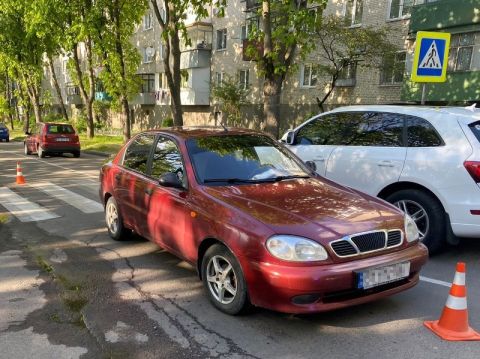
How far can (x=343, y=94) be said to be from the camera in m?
22.2

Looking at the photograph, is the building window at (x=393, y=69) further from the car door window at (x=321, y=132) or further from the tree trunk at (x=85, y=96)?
the tree trunk at (x=85, y=96)

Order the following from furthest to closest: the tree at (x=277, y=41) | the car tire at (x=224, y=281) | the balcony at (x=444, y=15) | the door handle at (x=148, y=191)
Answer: the balcony at (x=444, y=15)
the tree at (x=277, y=41)
the door handle at (x=148, y=191)
the car tire at (x=224, y=281)

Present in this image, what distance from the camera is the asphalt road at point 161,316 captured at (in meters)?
3.26

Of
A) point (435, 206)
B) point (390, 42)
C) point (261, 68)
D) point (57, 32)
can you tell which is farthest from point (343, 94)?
point (435, 206)

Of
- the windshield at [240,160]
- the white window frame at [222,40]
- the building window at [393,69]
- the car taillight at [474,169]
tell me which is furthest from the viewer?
the white window frame at [222,40]

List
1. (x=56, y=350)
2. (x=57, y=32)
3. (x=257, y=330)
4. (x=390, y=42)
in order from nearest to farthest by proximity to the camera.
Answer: (x=56, y=350) < (x=257, y=330) < (x=390, y=42) < (x=57, y=32)

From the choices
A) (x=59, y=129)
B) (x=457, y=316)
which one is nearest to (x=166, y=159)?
(x=457, y=316)

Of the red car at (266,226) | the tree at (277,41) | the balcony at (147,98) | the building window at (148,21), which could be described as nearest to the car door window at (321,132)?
the red car at (266,226)

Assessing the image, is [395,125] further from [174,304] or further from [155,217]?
[174,304]

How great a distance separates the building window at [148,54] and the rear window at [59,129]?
782 inches

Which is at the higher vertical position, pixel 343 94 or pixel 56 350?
pixel 343 94

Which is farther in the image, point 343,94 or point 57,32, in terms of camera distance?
point 57,32

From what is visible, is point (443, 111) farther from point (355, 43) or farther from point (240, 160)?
point (355, 43)

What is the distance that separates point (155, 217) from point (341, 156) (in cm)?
278
